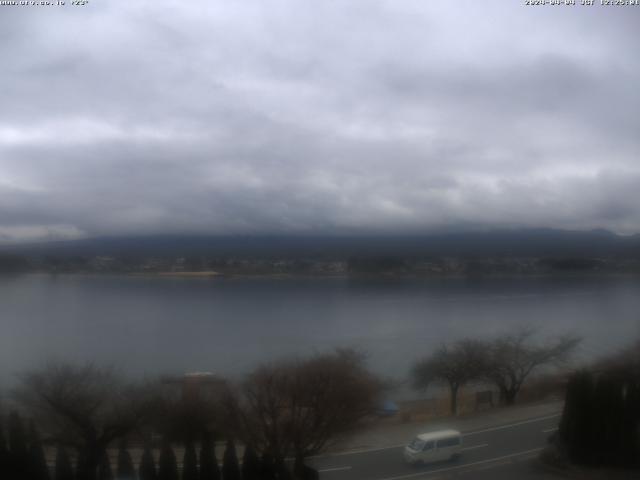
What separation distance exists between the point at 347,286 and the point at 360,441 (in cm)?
458

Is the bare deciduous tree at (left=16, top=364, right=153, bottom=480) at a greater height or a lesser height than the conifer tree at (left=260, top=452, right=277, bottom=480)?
greater

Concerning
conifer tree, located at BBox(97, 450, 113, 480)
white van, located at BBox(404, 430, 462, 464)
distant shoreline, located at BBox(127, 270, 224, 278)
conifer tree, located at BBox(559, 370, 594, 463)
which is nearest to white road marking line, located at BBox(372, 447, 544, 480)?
white van, located at BBox(404, 430, 462, 464)

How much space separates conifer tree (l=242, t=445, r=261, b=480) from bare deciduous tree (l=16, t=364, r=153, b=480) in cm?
104

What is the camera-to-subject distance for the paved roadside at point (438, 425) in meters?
5.24

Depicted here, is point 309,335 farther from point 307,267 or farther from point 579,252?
point 579,252

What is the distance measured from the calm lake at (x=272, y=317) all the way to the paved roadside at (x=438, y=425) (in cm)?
115

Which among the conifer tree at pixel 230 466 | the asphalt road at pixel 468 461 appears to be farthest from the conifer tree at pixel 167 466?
the asphalt road at pixel 468 461

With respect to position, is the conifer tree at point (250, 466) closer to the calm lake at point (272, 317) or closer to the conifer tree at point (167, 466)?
the conifer tree at point (167, 466)

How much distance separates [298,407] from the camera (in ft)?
17.2

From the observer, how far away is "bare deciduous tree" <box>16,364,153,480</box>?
16.3 feet

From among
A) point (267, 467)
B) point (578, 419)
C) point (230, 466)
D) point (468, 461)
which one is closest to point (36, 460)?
point (230, 466)

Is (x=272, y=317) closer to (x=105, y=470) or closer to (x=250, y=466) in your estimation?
(x=250, y=466)

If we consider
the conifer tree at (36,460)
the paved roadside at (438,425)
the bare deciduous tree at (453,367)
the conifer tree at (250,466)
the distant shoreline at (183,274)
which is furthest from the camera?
the distant shoreline at (183,274)

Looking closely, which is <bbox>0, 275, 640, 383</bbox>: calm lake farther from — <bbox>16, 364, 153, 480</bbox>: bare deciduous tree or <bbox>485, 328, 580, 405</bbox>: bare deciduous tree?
<bbox>16, 364, 153, 480</bbox>: bare deciduous tree
